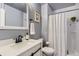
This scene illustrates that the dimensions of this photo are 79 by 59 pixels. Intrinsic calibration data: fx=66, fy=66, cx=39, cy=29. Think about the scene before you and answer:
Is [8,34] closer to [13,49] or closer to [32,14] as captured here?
[13,49]

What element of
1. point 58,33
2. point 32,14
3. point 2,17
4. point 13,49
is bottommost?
Result: point 13,49

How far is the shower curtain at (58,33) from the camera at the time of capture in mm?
1927

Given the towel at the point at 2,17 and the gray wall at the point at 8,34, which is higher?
the towel at the point at 2,17

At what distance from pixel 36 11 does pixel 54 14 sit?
59 cm

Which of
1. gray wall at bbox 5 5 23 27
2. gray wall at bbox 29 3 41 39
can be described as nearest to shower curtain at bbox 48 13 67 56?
gray wall at bbox 29 3 41 39

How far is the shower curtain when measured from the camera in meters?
1.93

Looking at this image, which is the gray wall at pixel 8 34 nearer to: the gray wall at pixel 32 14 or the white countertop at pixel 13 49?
the white countertop at pixel 13 49

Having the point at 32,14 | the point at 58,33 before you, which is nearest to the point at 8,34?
the point at 32,14

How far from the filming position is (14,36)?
1.16 meters

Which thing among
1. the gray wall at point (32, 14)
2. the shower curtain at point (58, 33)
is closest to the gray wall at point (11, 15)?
the gray wall at point (32, 14)

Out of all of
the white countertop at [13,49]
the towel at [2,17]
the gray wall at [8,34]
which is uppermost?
the towel at [2,17]

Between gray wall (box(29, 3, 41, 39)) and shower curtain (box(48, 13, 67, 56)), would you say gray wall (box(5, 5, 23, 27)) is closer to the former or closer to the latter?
gray wall (box(29, 3, 41, 39))

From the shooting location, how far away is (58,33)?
197 cm

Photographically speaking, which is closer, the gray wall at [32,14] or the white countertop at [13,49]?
the white countertop at [13,49]
